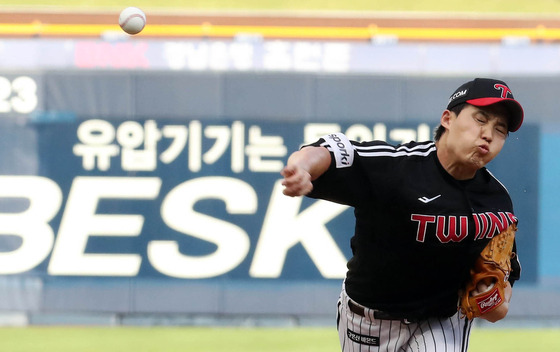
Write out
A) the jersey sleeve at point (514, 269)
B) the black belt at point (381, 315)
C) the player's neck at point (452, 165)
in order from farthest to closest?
1. the jersey sleeve at point (514, 269)
2. the black belt at point (381, 315)
3. the player's neck at point (452, 165)

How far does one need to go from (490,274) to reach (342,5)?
764 centimetres

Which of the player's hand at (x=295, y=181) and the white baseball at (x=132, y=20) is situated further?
the white baseball at (x=132, y=20)

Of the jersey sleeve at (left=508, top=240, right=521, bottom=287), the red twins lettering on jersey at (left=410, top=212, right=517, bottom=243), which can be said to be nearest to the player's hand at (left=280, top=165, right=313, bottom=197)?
the red twins lettering on jersey at (left=410, top=212, right=517, bottom=243)

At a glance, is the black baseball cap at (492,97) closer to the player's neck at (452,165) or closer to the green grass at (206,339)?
the player's neck at (452,165)

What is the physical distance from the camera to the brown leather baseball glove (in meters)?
3.37

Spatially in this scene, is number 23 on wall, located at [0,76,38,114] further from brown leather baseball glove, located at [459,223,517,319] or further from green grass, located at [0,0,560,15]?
brown leather baseball glove, located at [459,223,517,319]

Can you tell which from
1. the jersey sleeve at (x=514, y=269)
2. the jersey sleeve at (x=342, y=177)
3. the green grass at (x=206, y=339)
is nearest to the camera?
the jersey sleeve at (x=342, y=177)

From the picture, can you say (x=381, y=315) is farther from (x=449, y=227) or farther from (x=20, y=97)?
(x=20, y=97)

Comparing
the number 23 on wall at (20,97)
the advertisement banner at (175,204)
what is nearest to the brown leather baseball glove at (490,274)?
the advertisement banner at (175,204)

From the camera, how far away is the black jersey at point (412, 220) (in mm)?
3189

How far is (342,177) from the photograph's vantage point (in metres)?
3.08

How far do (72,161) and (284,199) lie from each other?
179 centimetres

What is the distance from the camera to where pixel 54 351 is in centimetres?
658

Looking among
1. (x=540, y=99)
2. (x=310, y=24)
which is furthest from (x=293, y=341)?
(x=310, y=24)
